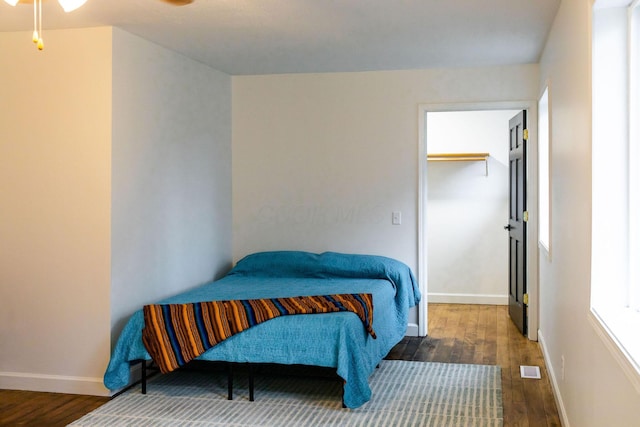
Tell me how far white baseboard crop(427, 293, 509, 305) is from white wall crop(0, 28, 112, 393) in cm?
413

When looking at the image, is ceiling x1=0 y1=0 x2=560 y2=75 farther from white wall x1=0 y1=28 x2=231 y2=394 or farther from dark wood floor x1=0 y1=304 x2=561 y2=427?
dark wood floor x1=0 y1=304 x2=561 y2=427

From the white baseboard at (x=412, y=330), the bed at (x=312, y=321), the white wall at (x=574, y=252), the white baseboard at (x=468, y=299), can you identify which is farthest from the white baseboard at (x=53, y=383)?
the white baseboard at (x=468, y=299)

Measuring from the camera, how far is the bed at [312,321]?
3.86m

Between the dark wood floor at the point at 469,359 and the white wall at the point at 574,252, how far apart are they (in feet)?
0.58

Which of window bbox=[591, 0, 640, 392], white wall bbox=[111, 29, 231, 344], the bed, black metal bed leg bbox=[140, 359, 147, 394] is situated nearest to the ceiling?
white wall bbox=[111, 29, 231, 344]

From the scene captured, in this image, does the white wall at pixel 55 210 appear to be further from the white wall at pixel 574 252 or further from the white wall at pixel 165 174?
the white wall at pixel 574 252

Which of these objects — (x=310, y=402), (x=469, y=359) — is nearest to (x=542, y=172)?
(x=469, y=359)

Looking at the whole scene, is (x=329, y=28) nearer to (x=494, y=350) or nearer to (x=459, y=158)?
(x=494, y=350)

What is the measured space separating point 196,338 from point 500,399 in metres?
1.81

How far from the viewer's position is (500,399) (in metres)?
3.99

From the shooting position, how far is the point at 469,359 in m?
4.97

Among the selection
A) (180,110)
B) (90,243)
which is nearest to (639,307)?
(90,243)

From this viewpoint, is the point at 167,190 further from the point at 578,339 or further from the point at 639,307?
the point at 639,307

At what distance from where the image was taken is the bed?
152 inches
